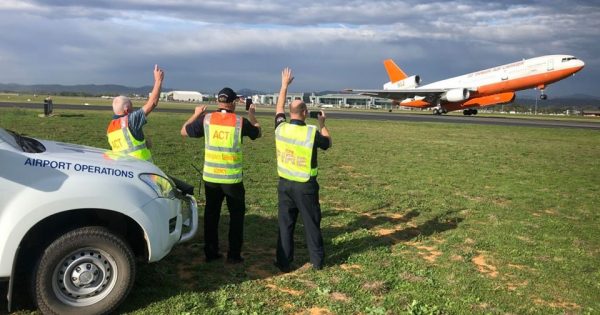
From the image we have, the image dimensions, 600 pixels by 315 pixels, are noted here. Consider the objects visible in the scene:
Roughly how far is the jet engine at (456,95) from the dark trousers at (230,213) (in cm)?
3903

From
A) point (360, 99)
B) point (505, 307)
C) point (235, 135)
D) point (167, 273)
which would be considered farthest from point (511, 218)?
point (360, 99)

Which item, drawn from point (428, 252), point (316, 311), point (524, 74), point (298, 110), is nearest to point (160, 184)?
point (298, 110)

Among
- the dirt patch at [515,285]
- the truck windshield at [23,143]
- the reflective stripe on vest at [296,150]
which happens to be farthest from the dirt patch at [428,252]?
the truck windshield at [23,143]

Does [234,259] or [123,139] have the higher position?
[123,139]

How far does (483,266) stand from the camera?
5750 millimetres

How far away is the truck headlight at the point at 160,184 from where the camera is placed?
Result: 4.29 meters

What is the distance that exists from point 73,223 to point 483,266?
4457 mm

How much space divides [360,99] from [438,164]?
6274 inches

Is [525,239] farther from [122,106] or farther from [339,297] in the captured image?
[122,106]

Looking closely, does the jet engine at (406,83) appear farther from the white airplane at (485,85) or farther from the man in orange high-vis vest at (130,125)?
the man in orange high-vis vest at (130,125)

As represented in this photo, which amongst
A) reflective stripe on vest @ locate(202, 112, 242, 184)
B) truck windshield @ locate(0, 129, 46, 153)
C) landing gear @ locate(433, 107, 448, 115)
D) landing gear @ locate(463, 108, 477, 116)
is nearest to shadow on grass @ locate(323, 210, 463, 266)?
reflective stripe on vest @ locate(202, 112, 242, 184)

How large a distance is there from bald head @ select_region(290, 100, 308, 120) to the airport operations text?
1863 millimetres

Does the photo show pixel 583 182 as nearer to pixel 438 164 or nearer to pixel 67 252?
pixel 438 164

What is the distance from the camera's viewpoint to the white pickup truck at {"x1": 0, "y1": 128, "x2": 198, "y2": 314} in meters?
3.66
